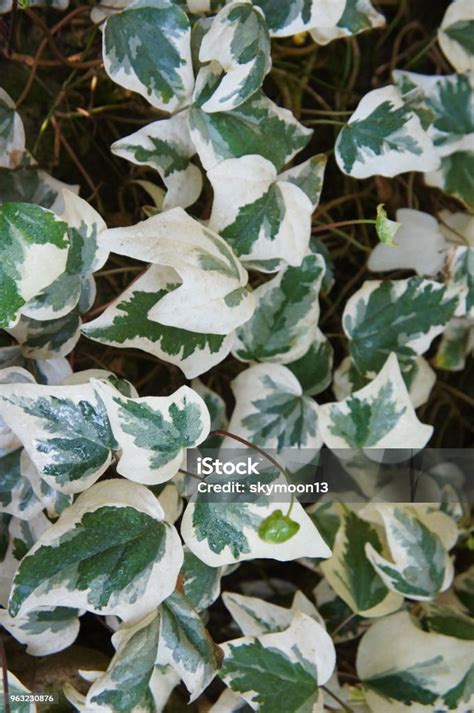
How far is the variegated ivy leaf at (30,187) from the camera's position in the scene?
741 mm

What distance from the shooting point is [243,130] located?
71 cm

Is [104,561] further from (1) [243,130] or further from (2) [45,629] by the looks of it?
(1) [243,130]

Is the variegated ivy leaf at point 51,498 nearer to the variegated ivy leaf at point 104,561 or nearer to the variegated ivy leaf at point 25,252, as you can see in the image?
the variegated ivy leaf at point 104,561

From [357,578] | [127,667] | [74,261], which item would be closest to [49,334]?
[74,261]

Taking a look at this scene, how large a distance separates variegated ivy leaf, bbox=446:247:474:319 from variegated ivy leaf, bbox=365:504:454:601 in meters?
0.25

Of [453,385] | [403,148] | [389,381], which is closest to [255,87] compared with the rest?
[403,148]

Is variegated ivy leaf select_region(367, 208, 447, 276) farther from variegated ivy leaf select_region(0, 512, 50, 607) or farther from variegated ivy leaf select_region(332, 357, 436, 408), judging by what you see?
variegated ivy leaf select_region(0, 512, 50, 607)

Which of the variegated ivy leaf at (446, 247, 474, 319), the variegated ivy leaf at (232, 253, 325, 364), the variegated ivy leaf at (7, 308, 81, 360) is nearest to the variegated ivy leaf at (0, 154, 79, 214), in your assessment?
the variegated ivy leaf at (7, 308, 81, 360)

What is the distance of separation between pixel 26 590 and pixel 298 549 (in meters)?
0.24

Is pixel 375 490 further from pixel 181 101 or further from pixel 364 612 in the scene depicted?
pixel 181 101

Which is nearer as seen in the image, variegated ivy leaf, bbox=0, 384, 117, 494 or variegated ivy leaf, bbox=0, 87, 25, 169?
variegated ivy leaf, bbox=0, 384, 117, 494

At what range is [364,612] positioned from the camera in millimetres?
792

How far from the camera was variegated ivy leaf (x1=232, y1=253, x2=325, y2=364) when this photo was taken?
77cm

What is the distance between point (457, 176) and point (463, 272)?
0.40ft
